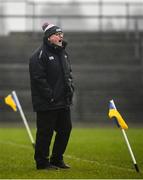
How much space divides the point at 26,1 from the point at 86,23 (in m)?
2.72

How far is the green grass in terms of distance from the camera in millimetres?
11227

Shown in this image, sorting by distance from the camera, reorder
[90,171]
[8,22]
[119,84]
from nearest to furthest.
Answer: [90,171] → [119,84] → [8,22]

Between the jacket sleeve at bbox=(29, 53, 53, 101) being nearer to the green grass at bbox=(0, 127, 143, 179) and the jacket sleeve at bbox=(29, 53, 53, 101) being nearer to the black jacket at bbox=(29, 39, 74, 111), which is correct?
the black jacket at bbox=(29, 39, 74, 111)

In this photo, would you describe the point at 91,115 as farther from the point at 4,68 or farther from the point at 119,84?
the point at 4,68

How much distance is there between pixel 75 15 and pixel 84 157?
20584 millimetres

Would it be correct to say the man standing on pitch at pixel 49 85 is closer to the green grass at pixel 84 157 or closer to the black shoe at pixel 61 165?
the black shoe at pixel 61 165

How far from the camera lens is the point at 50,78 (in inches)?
471

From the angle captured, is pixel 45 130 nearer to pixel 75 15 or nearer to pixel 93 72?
pixel 93 72

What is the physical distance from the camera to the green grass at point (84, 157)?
36.8 feet

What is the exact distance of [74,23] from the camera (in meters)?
34.8

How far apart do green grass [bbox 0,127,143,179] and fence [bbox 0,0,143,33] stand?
12.2 metres

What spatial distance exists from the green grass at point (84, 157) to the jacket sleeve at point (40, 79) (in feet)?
3.68

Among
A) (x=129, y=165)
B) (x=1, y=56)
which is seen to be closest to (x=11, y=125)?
(x=1, y=56)

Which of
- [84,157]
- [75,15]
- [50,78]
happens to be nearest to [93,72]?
[75,15]
